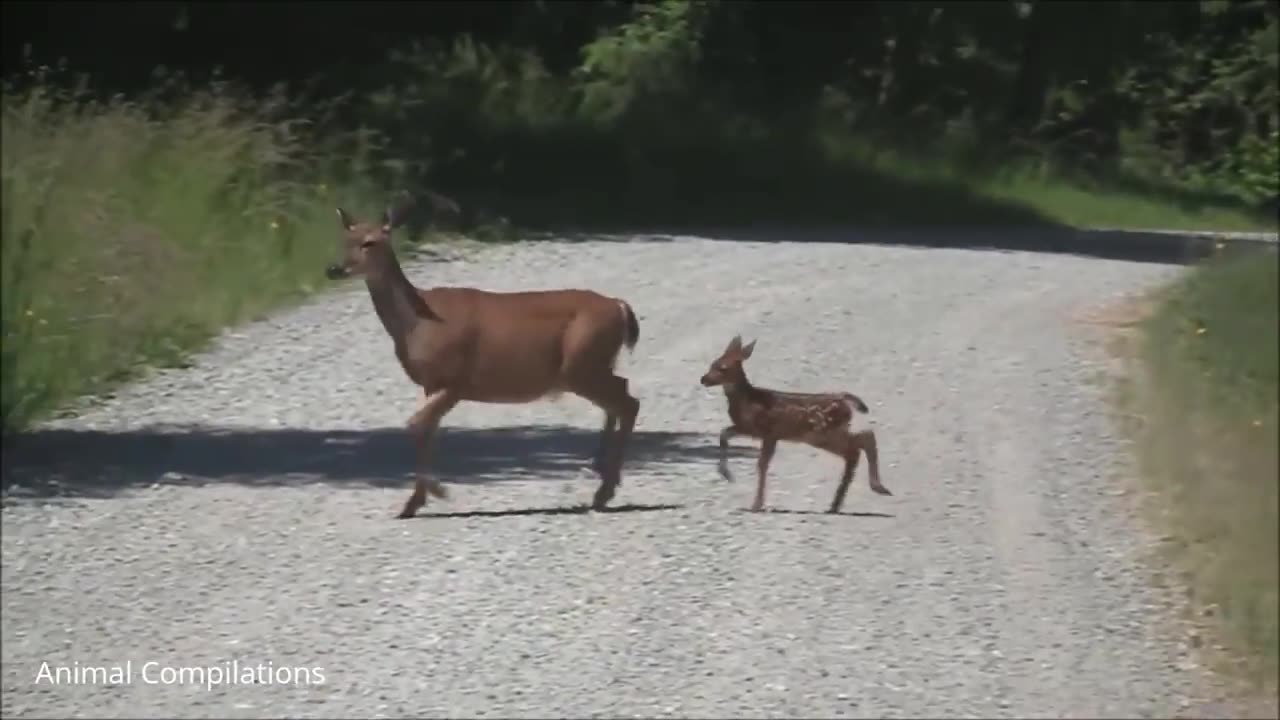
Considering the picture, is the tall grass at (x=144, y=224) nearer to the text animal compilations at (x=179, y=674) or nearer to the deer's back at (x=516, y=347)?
the deer's back at (x=516, y=347)

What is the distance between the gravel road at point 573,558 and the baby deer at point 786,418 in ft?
0.87

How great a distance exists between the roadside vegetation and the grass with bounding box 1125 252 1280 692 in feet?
17.8

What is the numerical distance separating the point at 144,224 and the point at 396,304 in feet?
18.5

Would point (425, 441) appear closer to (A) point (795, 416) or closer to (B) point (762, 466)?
(B) point (762, 466)

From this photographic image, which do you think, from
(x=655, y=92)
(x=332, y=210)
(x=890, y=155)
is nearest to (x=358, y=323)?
(x=332, y=210)

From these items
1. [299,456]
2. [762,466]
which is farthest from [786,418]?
[299,456]

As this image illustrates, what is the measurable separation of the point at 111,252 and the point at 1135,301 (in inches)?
339

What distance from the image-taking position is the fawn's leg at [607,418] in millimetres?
10844

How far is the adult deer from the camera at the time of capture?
35.4 feet

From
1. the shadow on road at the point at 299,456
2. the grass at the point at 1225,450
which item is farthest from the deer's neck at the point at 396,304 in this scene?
the grass at the point at 1225,450

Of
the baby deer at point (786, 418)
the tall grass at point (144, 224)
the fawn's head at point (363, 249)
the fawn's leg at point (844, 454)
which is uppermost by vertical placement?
the fawn's head at point (363, 249)

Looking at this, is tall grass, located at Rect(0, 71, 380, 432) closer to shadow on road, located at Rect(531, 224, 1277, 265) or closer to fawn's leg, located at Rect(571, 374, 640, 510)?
fawn's leg, located at Rect(571, 374, 640, 510)

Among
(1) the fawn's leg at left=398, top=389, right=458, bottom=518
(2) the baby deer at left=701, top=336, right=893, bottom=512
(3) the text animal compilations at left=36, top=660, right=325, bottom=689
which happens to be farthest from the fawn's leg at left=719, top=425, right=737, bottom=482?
(3) the text animal compilations at left=36, top=660, right=325, bottom=689

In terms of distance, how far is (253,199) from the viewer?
19688 mm
